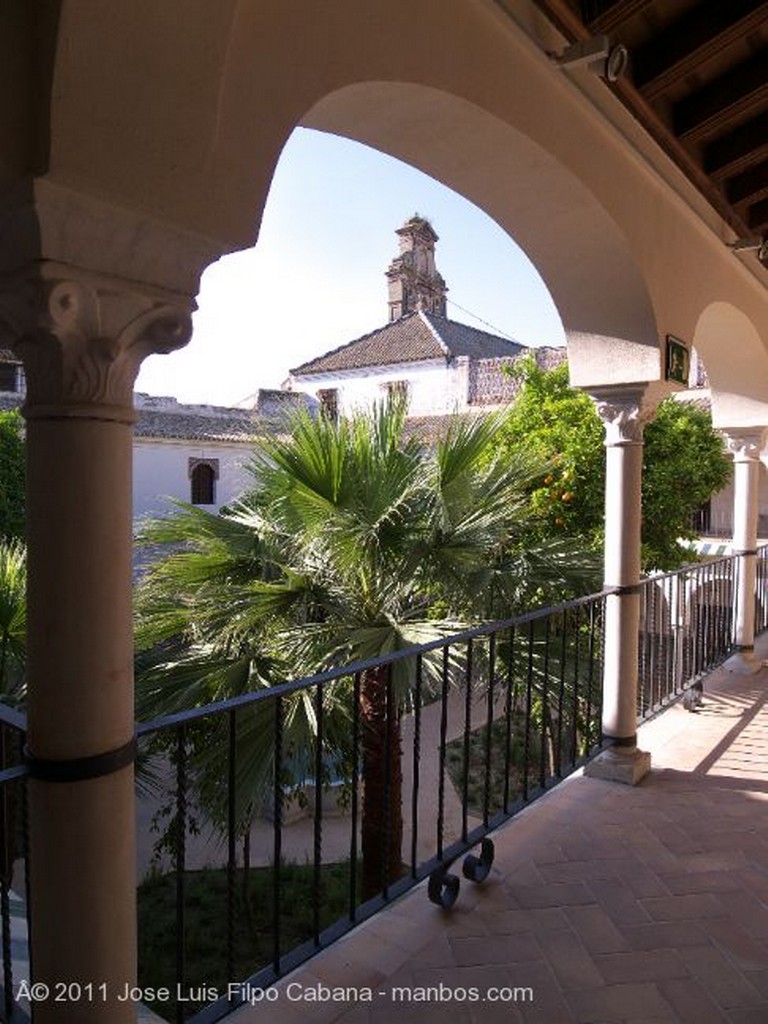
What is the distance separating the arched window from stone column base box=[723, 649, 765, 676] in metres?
19.0

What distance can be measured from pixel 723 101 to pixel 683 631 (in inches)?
129

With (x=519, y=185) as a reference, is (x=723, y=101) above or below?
above

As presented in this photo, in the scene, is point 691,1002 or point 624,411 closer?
point 691,1002

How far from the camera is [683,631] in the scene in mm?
5230

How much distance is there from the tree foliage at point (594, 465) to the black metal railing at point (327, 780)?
6.04 ft

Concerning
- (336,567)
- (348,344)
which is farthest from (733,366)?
(348,344)

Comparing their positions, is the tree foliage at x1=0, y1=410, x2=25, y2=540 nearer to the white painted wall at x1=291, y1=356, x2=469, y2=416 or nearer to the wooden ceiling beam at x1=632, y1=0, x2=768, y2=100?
Result: the white painted wall at x1=291, y1=356, x2=469, y2=416

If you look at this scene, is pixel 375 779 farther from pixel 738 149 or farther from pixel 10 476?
pixel 10 476

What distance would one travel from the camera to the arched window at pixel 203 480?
2325cm

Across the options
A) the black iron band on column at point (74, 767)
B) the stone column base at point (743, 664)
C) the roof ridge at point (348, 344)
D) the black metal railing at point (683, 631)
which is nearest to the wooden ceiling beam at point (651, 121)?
the black metal railing at point (683, 631)

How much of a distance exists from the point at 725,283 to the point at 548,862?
3528 millimetres

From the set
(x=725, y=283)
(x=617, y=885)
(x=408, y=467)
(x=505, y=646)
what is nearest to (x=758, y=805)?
(x=617, y=885)

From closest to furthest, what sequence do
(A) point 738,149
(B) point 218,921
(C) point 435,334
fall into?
(A) point 738,149 < (B) point 218,921 < (C) point 435,334

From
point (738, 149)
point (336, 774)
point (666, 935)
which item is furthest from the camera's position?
point (336, 774)
